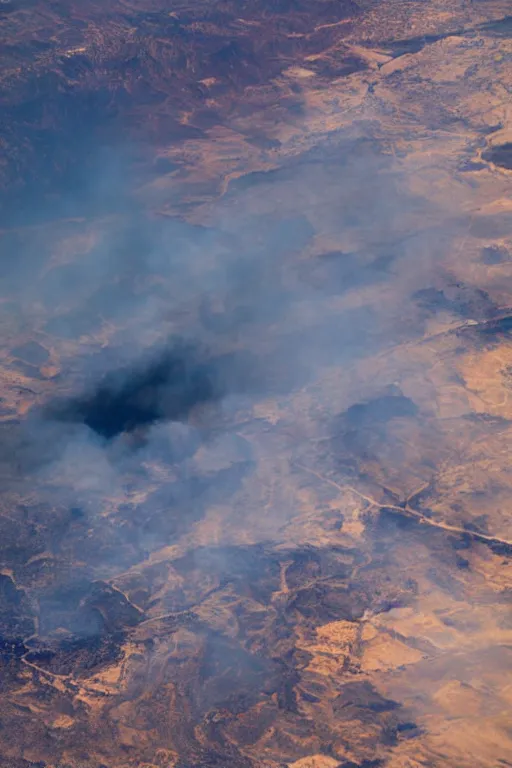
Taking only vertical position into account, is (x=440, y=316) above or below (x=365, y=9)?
below

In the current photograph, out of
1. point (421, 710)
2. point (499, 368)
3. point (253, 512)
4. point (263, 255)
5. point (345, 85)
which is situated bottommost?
point (421, 710)

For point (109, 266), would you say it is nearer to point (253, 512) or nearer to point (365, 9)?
point (253, 512)

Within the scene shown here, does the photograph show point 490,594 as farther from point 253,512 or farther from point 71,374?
point 71,374

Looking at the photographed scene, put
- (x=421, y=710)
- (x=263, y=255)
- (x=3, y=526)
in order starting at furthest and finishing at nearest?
(x=263, y=255) < (x=3, y=526) < (x=421, y=710)

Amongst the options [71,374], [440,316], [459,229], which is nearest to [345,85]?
[459,229]

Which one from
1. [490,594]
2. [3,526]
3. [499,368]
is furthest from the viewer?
[499,368]

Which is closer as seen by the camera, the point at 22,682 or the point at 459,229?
the point at 22,682
